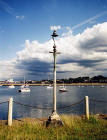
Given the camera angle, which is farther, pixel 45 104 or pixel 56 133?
pixel 45 104

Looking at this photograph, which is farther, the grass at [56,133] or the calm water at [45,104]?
the calm water at [45,104]

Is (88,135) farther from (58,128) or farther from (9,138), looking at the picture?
(9,138)

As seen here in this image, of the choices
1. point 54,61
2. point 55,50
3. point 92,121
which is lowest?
point 92,121

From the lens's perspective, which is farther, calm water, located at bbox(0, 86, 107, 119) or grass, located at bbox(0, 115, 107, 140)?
calm water, located at bbox(0, 86, 107, 119)

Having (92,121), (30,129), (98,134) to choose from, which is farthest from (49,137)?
(92,121)

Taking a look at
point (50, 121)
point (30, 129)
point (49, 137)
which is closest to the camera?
point (49, 137)

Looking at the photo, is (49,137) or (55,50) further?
(55,50)

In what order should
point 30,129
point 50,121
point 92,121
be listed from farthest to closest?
point 92,121
point 50,121
point 30,129

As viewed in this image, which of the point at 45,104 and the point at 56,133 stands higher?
the point at 56,133

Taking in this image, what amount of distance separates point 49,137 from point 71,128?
5.58ft

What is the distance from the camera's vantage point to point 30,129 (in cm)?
693

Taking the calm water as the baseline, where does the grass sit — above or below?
above

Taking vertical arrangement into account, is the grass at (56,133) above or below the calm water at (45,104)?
above

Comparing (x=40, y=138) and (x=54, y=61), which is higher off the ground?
(x=54, y=61)
